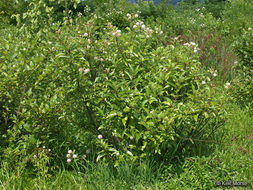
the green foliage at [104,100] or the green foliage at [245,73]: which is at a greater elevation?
the green foliage at [104,100]

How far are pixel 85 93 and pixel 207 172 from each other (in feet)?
5.10

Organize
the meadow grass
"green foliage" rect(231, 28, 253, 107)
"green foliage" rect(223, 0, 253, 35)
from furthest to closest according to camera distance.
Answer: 1. "green foliage" rect(223, 0, 253, 35)
2. "green foliage" rect(231, 28, 253, 107)
3. the meadow grass

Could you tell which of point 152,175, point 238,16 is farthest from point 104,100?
point 238,16

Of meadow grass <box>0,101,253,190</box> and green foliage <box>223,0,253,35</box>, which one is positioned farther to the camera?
green foliage <box>223,0,253,35</box>

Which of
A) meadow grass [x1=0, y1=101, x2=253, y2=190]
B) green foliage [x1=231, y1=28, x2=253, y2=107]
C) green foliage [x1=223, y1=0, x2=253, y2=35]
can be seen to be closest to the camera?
meadow grass [x1=0, y1=101, x2=253, y2=190]

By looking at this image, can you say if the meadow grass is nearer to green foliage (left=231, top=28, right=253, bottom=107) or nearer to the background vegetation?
the background vegetation

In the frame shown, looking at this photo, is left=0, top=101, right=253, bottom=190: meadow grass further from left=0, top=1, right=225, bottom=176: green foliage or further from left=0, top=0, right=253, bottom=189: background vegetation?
left=0, top=1, right=225, bottom=176: green foliage

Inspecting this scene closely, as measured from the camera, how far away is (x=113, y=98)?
277 cm

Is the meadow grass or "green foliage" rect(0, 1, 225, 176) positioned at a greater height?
"green foliage" rect(0, 1, 225, 176)

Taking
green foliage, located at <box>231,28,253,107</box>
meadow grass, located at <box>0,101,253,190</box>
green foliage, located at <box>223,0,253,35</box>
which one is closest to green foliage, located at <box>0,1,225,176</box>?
meadow grass, located at <box>0,101,253,190</box>

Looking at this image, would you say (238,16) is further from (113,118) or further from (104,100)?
(113,118)

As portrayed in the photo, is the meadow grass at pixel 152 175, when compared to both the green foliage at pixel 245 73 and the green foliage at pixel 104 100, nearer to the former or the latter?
the green foliage at pixel 104 100

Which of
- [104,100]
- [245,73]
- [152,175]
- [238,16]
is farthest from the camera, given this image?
[238,16]

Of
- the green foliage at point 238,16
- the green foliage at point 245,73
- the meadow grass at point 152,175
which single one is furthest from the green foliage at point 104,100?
the green foliage at point 238,16
